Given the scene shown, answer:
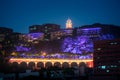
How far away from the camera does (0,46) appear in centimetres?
15525

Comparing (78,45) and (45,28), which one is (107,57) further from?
(45,28)

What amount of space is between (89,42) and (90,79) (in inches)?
3775

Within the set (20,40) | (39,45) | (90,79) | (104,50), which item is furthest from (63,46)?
(90,79)

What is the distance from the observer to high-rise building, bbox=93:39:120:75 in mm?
71062

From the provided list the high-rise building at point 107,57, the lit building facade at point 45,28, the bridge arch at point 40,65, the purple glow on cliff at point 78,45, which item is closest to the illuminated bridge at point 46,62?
the bridge arch at point 40,65

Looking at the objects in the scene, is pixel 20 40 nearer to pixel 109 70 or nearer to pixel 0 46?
pixel 0 46

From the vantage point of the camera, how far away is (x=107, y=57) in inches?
2879

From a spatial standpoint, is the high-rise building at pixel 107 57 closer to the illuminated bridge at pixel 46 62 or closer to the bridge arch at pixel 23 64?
the illuminated bridge at pixel 46 62

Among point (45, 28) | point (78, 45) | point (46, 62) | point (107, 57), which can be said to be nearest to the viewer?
point (107, 57)

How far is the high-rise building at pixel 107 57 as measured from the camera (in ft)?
233

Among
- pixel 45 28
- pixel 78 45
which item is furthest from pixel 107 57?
pixel 45 28

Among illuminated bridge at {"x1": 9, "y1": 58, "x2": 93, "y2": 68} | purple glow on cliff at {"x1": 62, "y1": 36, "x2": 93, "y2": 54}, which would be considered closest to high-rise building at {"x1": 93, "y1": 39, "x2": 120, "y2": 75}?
illuminated bridge at {"x1": 9, "y1": 58, "x2": 93, "y2": 68}

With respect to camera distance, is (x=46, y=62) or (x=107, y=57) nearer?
(x=107, y=57)

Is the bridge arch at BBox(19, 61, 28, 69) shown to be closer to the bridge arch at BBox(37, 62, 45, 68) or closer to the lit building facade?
the bridge arch at BBox(37, 62, 45, 68)
